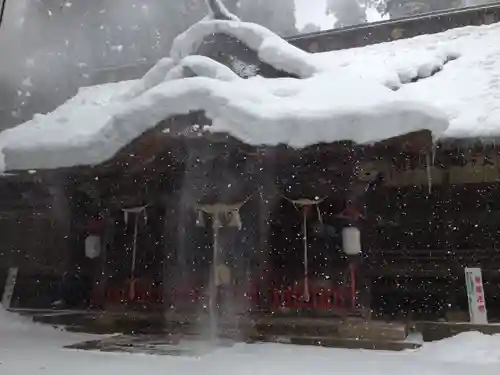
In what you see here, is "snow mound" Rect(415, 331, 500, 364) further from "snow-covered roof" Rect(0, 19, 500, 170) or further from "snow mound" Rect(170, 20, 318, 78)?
"snow mound" Rect(170, 20, 318, 78)

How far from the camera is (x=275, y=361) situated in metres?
5.38

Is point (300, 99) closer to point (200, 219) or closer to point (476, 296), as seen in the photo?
point (200, 219)

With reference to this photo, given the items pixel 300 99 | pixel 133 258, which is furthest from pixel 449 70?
pixel 133 258

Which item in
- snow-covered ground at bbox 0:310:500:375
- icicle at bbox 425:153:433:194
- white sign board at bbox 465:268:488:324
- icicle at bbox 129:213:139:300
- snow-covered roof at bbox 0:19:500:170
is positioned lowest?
snow-covered ground at bbox 0:310:500:375

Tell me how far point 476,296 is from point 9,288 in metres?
7.72

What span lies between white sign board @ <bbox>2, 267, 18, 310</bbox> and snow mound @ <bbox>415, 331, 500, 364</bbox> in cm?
700

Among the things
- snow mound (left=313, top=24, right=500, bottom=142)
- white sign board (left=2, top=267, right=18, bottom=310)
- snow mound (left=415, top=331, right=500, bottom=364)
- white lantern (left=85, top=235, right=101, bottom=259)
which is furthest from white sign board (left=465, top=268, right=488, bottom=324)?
→ white sign board (left=2, top=267, right=18, bottom=310)

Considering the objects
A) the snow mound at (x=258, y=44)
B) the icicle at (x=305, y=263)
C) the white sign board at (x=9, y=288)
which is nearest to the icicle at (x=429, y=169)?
the icicle at (x=305, y=263)

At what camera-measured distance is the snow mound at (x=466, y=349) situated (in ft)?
17.7

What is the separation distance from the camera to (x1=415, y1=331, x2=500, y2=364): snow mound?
213 inches

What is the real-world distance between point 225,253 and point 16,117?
6.62m

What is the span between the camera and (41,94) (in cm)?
1397

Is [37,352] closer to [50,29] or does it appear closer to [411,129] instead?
[411,129]

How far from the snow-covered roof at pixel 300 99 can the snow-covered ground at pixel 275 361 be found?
7.92ft
